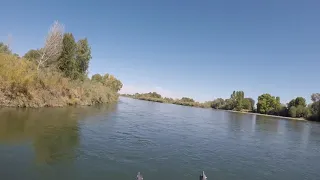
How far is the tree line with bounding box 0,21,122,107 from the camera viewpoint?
30.2 metres

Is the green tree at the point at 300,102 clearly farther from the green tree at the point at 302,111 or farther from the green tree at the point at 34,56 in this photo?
the green tree at the point at 34,56

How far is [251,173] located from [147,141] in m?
8.15

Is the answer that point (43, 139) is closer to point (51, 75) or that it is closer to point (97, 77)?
point (51, 75)

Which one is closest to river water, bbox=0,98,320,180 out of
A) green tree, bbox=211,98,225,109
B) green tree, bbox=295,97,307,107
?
green tree, bbox=295,97,307,107

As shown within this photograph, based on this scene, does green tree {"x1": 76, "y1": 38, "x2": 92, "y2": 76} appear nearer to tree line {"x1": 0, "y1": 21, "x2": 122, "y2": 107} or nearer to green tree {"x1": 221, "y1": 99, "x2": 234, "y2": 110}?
tree line {"x1": 0, "y1": 21, "x2": 122, "y2": 107}

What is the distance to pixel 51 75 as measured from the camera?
127 feet

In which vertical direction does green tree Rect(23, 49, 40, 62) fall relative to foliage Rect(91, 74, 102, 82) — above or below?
below

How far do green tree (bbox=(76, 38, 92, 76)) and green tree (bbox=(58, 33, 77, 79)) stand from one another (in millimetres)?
3949

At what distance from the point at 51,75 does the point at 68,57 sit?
10.8 metres

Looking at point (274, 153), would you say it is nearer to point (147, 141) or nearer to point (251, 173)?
point (251, 173)

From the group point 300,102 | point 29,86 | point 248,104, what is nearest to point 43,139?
point 29,86

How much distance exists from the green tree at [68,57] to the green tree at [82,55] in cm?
395

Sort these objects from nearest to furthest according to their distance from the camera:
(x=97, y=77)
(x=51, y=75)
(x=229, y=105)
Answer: (x=51, y=75), (x=97, y=77), (x=229, y=105)

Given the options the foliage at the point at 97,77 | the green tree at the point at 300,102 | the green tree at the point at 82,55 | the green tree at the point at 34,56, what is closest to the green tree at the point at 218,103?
the green tree at the point at 300,102
